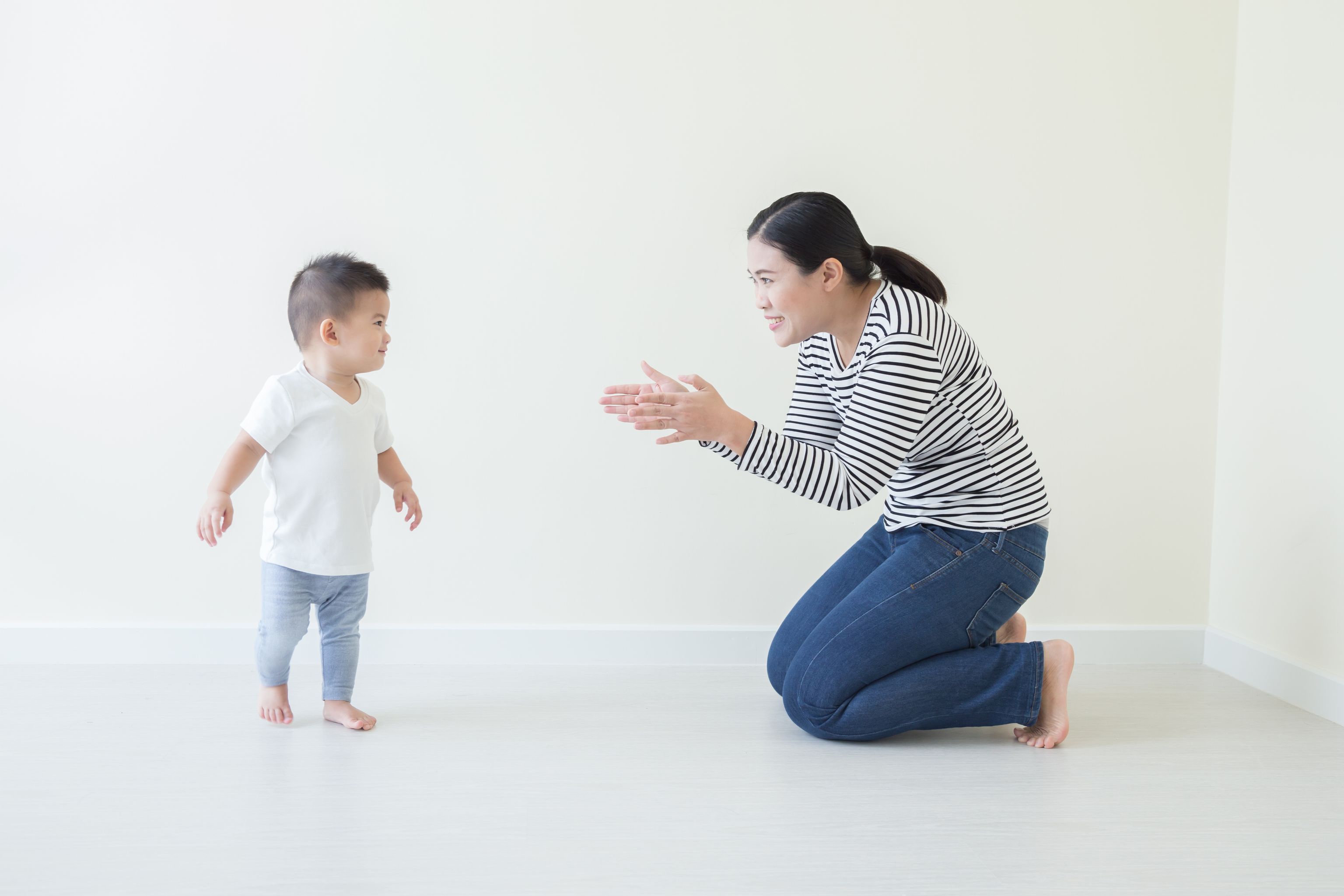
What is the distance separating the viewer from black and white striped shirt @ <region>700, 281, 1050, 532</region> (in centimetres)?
153

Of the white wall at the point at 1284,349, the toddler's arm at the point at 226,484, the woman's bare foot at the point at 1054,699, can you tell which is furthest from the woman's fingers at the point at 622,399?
the white wall at the point at 1284,349

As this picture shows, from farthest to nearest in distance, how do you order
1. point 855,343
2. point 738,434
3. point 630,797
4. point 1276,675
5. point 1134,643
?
point 1134,643
point 1276,675
point 855,343
point 738,434
point 630,797

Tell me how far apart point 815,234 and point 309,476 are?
95cm

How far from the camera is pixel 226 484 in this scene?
5.22 ft

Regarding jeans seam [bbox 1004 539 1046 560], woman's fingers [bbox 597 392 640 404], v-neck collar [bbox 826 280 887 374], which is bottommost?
jeans seam [bbox 1004 539 1046 560]

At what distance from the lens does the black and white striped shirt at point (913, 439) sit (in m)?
1.53

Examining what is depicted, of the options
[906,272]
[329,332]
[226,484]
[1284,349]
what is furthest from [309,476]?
[1284,349]

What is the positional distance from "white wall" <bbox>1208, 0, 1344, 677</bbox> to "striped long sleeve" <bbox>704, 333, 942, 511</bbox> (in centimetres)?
88

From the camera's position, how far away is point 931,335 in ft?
5.08

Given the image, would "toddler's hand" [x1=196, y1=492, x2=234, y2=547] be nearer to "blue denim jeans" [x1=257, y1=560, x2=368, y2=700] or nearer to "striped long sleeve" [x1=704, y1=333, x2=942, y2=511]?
"blue denim jeans" [x1=257, y1=560, x2=368, y2=700]

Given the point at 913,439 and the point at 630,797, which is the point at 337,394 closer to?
the point at 630,797

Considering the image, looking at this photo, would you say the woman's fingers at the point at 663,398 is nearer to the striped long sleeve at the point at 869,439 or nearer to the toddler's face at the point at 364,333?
the striped long sleeve at the point at 869,439

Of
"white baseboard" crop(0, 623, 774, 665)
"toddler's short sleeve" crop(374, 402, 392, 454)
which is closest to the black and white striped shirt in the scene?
"white baseboard" crop(0, 623, 774, 665)

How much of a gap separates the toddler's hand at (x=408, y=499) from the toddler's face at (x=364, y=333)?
0.85 ft
